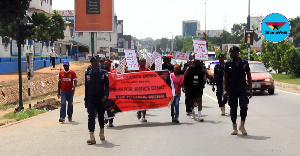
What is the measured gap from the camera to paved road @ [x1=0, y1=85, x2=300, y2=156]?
8.32m

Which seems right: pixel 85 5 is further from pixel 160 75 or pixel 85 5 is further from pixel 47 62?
pixel 160 75

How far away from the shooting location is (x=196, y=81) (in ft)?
41.8

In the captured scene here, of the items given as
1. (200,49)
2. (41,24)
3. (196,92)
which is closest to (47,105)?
(200,49)

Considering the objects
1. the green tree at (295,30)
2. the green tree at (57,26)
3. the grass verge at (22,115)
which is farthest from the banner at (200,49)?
the green tree at (295,30)

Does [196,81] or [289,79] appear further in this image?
[289,79]

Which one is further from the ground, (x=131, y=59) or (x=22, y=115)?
(x=131, y=59)

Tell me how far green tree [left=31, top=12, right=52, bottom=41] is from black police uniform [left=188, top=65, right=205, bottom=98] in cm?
4437

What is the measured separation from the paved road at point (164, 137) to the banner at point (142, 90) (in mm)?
522

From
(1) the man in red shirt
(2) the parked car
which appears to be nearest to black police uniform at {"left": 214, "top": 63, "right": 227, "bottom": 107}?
(1) the man in red shirt

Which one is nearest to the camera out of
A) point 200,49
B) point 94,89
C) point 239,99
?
point 94,89

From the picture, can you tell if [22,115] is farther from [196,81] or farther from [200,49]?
[200,49]

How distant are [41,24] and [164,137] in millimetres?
48756

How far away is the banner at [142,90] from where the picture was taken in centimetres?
1257

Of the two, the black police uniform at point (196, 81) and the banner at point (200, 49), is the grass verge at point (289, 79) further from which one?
the black police uniform at point (196, 81)
